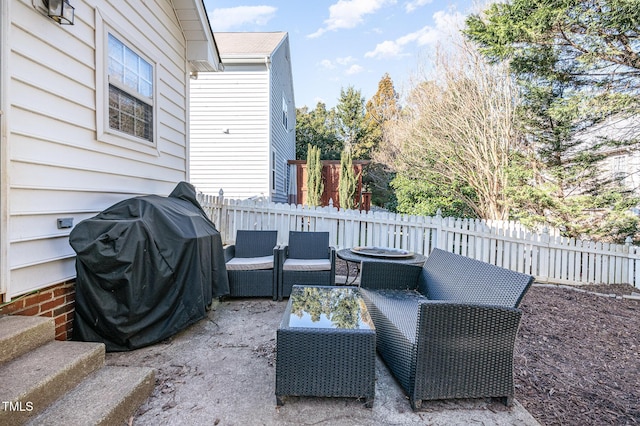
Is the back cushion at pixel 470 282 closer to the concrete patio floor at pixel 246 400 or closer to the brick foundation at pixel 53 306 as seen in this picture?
the concrete patio floor at pixel 246 400

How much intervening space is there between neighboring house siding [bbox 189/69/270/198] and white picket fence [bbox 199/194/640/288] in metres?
2.43

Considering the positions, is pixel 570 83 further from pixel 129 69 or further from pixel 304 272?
pixel 129 69

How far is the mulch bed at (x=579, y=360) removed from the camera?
2080 mm

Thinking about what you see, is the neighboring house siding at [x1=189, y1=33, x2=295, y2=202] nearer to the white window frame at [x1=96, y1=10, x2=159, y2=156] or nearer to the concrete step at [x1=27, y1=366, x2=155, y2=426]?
the white window frame at [x1=96, y1=10, x2=159, y2=156]

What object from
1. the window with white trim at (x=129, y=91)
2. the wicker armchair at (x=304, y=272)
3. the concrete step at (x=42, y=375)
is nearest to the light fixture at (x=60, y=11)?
the window with white trim at (x=129, y=91)

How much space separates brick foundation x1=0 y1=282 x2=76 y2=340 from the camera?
7.56ft

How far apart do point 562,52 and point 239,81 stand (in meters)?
7.53

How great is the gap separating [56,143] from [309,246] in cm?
309

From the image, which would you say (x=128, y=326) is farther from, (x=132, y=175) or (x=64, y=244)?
(x=132, y=175)

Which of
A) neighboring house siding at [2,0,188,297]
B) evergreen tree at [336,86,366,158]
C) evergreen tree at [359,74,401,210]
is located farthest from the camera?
evergreen tree at [336,86,366,158]

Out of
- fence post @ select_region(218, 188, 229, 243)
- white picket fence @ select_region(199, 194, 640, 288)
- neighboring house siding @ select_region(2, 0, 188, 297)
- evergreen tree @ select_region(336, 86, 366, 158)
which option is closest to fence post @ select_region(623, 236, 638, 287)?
white picket fence @ select_region(199, 194, 640, 288)

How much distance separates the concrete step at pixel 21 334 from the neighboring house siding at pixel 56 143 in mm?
295

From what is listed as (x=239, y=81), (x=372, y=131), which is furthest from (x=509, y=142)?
(x=372, y=131)

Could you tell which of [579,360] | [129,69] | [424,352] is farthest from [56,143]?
[579,360]
